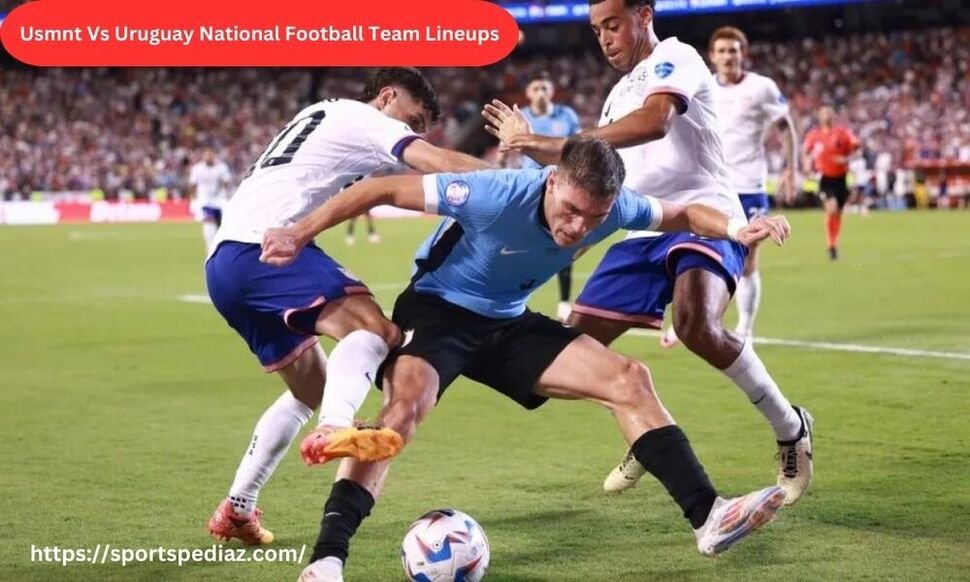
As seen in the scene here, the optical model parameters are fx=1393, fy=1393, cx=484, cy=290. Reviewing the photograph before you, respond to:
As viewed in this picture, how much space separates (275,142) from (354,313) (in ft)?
3.24

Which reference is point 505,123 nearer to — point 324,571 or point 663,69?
point 663,69

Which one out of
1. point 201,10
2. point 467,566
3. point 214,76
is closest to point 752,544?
point 467,566

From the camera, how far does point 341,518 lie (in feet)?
15.8

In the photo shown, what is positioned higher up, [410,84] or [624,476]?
[410,84]

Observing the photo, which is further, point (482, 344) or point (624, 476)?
point (624, 476)

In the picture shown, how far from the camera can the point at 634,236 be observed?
6.89m

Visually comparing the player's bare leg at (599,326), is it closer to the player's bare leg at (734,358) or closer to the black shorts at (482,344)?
the player's bare leg at (734,358)

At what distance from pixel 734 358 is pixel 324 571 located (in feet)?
8.80

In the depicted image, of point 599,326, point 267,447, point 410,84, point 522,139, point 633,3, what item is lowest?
point 267,447

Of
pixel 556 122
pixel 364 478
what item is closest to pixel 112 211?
pixel 556 122

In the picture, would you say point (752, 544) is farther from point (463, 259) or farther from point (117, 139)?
point (117, 139)

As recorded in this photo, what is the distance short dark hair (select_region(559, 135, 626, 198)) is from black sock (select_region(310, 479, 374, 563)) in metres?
1.33

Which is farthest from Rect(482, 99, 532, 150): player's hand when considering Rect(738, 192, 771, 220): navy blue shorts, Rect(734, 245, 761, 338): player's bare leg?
Rect(738, 192, 771, 220): navy blue shorts

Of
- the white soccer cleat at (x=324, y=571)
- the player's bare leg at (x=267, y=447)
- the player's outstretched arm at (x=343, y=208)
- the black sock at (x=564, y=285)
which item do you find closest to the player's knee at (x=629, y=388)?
the player's outstretched arm at (x=343, y=208)
